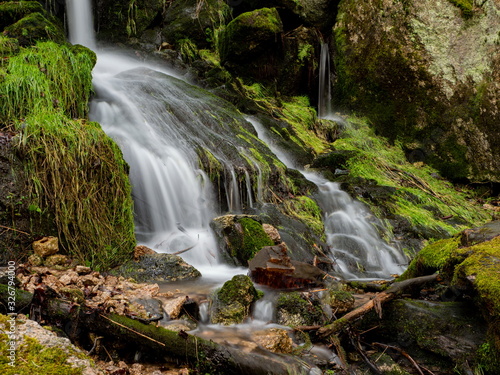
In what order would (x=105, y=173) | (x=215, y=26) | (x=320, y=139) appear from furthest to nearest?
1. (x=215, y=26)
2. (x=320, y=139)
3. (x=105, y=173)

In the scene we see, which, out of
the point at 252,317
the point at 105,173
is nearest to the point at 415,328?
the point at 252,317

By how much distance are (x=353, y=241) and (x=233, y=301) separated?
11.5ft

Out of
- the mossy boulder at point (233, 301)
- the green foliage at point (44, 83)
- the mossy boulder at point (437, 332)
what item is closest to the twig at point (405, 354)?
the mossy boulder at point (437, 332)

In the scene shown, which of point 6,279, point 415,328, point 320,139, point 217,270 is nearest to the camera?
point 6,279

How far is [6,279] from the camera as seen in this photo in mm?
2289

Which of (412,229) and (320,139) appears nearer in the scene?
(412,229)

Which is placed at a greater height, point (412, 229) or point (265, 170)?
point (265, 170)

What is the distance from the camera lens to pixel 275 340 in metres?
2.62

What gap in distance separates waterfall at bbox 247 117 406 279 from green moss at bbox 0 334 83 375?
3998mm

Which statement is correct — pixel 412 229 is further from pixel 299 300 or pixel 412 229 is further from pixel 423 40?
pixel 423 40

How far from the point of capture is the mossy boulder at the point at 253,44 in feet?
35.7

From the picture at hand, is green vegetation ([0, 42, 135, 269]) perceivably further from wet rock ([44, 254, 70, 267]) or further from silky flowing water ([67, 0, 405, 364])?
silky flowing water ([67, 0, 405, 364])

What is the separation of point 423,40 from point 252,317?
10.8 m

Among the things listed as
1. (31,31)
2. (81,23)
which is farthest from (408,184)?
(81,23)
